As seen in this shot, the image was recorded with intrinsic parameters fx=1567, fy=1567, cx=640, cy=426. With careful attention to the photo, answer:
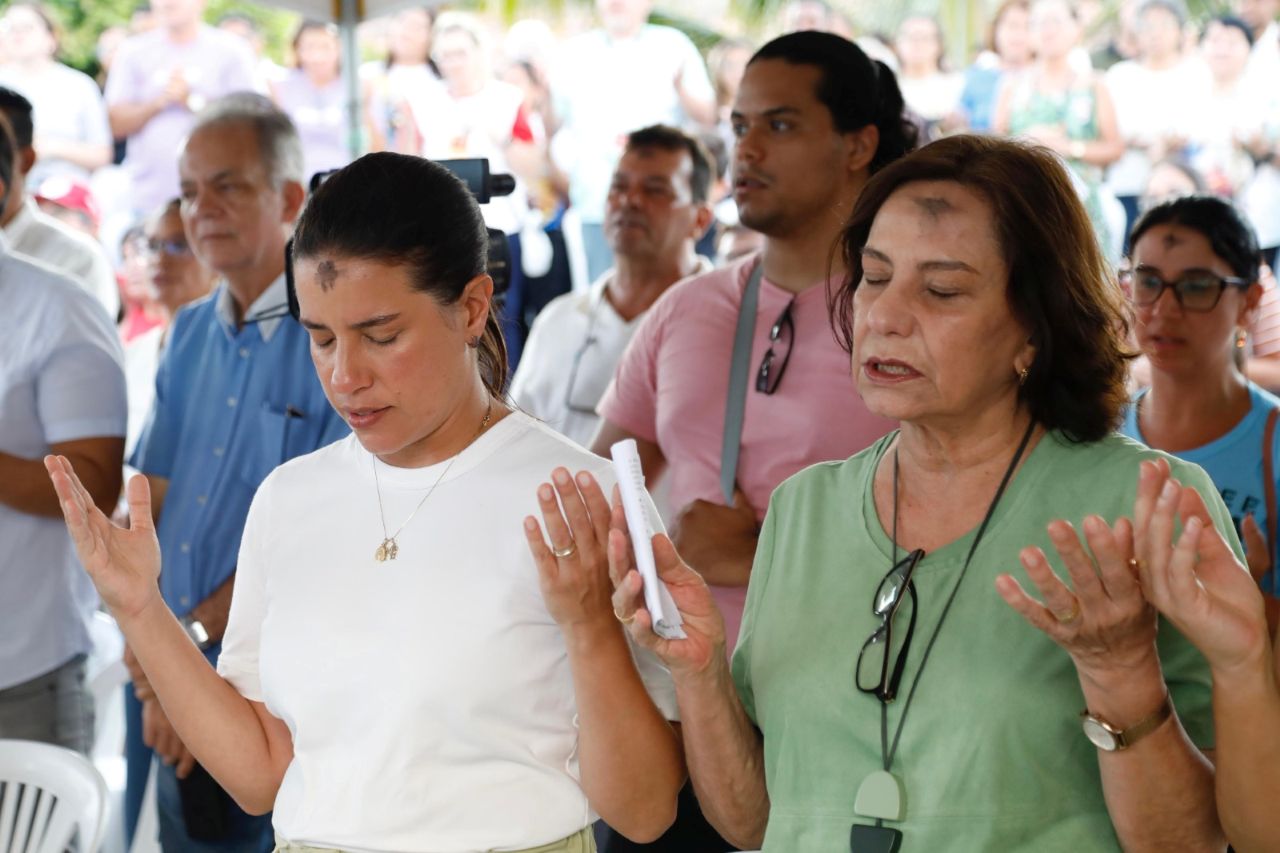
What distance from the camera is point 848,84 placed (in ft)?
9.25

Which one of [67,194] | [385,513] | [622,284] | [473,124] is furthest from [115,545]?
[473,124]

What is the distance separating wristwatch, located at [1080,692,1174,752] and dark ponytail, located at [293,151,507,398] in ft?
2.87

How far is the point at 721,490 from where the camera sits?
269cm

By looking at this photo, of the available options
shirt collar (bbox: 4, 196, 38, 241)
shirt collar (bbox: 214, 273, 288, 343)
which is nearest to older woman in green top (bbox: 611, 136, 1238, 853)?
shirt collar (bbox: 214, 273, 288, 343)

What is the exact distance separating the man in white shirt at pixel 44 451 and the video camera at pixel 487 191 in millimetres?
664

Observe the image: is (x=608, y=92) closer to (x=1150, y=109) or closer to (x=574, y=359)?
(x=1150, y=109)

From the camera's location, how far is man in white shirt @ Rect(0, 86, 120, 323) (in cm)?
399

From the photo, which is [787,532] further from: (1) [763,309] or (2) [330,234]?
(1) [763,309]

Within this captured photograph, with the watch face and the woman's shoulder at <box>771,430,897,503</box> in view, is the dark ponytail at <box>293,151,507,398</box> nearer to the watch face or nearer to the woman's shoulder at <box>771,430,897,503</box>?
the woman's shoulder at <box>771,430,897,503</box>

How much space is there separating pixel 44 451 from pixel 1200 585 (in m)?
2.32

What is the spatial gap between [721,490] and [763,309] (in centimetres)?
33

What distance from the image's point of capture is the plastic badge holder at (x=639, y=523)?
Result: 1544 millimetres

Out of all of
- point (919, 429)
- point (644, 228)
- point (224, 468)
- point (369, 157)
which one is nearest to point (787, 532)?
point (919, 429)

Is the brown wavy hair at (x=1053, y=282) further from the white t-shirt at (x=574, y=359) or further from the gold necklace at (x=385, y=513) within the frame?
the white t-shirt at (x=574, y=359)
